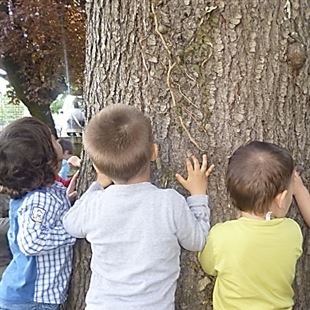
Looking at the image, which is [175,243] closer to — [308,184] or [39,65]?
[308,184]

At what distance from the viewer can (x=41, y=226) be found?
1.95 metres

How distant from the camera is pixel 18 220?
201 cm

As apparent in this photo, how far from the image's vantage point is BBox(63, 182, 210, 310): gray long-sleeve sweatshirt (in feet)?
5.61

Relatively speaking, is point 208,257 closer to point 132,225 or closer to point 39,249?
point 132,225

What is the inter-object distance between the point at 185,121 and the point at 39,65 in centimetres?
575

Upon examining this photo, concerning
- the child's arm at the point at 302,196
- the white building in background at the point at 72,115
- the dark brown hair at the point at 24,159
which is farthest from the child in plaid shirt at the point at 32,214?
the white building in background at the point at 72,115

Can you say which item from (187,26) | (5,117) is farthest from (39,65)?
(187,26)

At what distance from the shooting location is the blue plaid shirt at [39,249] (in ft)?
6.39

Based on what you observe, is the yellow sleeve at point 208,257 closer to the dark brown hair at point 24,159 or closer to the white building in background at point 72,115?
the dark brown hair at point 24,159

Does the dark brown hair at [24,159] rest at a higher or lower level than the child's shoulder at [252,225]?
higher

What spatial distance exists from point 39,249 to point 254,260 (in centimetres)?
71

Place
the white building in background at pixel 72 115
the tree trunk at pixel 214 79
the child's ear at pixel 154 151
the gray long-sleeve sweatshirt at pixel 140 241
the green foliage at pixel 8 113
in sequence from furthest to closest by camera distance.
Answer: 1. the green foliage at pixel 8 113
2. the white building in background at pixel 72 115
3. the tree trunk at pixel 214 79
4. the child's ear at pixel 154 151
5. the gray long-sleeve sweatshirt at pixel 140 241

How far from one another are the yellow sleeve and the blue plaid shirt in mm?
473

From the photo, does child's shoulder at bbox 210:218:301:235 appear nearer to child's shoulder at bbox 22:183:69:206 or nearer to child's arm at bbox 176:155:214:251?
child's arm at bbox 176:155:214:251
